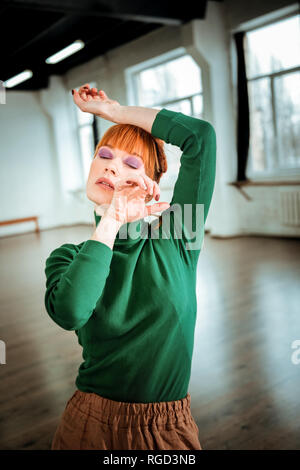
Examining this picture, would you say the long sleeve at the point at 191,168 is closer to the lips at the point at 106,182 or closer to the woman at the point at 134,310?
the woman at the point at 134,310

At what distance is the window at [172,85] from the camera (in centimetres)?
719

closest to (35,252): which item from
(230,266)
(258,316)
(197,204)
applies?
(230,266)

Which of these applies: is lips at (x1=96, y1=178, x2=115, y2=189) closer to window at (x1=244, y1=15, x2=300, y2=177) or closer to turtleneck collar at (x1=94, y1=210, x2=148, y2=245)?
turtleneck collar at (x1=94, y1=210, x2=148, y2=245)

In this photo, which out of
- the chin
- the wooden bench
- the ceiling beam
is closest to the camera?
the chin

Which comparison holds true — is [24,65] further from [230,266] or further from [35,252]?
[230,266]

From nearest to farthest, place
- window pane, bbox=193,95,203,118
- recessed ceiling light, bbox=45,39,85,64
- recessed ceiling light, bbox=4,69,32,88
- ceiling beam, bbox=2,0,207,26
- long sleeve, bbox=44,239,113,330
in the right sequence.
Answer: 1. long sleeve, bbox=44,239,113,330
2. ceiling beam, bbox=2,0,207,26
3. window pane, bbox=193,95,203,118
4. recessed ceiling light, bbox=45,39,85,64
5. recessed ceiling light, bbox=4,69,32,88

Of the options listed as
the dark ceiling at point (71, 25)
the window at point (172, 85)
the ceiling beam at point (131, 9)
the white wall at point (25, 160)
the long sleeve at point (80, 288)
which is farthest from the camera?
the white wall at point (25, 160)

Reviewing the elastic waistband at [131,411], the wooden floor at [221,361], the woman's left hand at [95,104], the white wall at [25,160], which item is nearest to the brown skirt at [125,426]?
the elastic waistband at [131,411]

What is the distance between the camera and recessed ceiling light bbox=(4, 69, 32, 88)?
349 inches

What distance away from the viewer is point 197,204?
778 millimetres

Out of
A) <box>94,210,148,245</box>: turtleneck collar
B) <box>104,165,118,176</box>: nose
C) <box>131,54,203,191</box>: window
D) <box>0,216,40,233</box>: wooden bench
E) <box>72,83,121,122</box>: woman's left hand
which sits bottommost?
<box>0,216,40,233</box>: wooden bench

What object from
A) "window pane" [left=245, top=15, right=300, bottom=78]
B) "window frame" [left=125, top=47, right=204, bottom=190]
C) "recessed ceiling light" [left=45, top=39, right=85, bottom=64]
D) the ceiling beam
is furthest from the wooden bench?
"window pane" [left=245, top=15, right=300, bottom=78]

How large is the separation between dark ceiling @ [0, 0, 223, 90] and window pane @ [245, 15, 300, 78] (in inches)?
32.5

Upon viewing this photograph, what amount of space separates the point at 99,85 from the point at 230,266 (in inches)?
217
